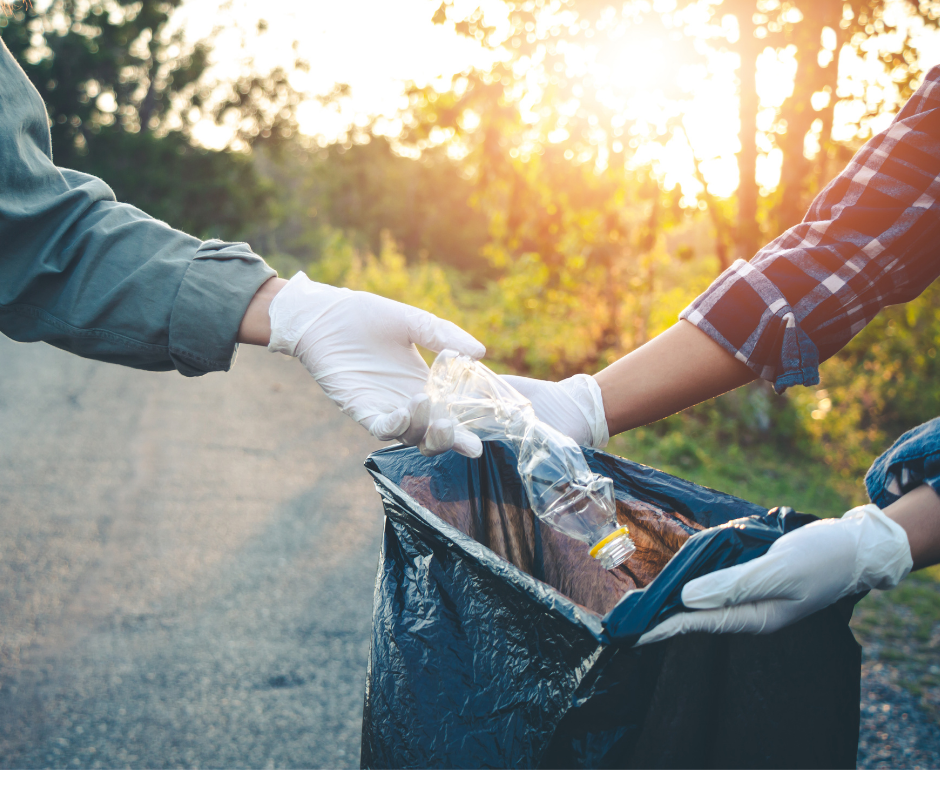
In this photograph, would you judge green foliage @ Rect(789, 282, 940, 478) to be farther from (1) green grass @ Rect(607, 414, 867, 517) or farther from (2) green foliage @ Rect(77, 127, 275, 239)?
(2) green foliage @ Rect(77, 127, 275, 239)

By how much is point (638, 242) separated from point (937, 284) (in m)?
2.66

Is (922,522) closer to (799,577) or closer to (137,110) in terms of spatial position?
(799,577)

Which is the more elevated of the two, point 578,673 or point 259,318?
A: point 259,318

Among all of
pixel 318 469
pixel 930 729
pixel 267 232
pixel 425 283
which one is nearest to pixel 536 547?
pixel 930 729

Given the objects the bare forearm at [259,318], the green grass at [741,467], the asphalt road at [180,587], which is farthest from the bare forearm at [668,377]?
the green grass at [741,467]

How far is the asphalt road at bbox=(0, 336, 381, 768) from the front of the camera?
6.39ft

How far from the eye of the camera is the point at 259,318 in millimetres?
1221

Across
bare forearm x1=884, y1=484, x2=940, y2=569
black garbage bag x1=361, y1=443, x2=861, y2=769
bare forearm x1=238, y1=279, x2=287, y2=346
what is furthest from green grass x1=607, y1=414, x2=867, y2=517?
bare forearm x1=238, y1=279, x2=287, y2=346

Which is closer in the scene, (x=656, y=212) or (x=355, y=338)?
(x=355, y=338)

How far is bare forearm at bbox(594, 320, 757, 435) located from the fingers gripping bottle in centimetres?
21

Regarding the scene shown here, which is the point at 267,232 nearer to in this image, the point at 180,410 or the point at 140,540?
the point at 180,410

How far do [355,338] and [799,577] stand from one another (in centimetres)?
89

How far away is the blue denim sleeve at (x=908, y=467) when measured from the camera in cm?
98

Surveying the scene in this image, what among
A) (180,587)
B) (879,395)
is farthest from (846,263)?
(879,395)
